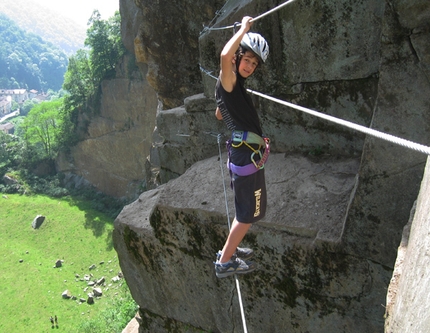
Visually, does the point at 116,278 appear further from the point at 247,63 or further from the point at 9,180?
the point at 247,63

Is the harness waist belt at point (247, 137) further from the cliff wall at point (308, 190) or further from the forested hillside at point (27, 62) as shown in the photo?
the forested hillside at point (27, 62)

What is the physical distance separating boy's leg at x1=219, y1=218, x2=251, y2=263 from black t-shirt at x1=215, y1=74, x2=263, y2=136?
81 centimetres

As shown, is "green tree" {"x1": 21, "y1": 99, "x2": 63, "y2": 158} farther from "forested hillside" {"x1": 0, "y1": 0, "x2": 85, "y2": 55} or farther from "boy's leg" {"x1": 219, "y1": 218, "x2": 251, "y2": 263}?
"forested hillside" {"x1": 0, "y1": 0, "x2": 85, "y2": 55}

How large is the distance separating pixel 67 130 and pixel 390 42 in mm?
34625

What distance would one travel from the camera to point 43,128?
38.4 m

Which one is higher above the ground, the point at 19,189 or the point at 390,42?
the point at 390,42

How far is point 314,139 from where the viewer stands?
5.11m

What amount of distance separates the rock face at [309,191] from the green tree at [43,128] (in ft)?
113

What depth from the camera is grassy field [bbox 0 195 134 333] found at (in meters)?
19.6

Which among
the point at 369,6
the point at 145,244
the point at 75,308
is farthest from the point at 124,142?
the point at 369,6

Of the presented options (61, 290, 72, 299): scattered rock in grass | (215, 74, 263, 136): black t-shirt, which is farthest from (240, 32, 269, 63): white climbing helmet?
(61, 290, 72, 299): scattered rock in grass

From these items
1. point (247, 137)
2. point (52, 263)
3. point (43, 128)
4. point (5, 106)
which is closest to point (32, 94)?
point (5, 106)

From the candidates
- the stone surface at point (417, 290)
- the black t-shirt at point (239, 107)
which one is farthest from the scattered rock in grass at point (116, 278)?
the stone surface at point (417, 290)

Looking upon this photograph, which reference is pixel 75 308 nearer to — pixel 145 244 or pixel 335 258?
pixel 145 244
